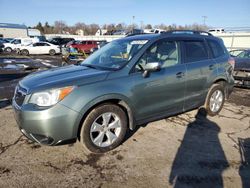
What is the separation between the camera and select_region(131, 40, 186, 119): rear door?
4.20 meters

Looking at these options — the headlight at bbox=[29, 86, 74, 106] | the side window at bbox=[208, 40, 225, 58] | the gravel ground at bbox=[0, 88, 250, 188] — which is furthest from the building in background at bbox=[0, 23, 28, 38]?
the headlight at bbox=[29, 86, 74, 106]

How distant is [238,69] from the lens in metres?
8.52

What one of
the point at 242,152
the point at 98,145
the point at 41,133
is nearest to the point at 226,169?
the point at 242,152

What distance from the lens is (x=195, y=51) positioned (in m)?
5.19

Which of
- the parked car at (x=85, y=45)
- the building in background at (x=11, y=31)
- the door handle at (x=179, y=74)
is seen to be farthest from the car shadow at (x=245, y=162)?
the building in background at (x=11, y=31)

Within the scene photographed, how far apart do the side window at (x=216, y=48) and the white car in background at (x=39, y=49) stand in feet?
81.0

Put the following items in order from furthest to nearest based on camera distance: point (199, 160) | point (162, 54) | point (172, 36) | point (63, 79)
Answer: point (172, 36) → point (162, 54) → point (199, 160) → point (63, 79)

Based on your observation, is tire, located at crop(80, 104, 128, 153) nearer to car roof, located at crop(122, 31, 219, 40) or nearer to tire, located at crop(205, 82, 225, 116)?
car roof, located at crop(122, 31, 219, 40)

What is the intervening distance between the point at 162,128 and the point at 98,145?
1.64m

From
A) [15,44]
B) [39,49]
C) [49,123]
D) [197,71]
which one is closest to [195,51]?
[197,71]

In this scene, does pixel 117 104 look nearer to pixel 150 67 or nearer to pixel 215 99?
pixel 150 67

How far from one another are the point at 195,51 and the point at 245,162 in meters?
2.38

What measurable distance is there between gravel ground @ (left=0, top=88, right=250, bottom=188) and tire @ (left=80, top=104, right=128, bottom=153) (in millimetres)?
143

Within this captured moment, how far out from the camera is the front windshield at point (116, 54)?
4316mm
